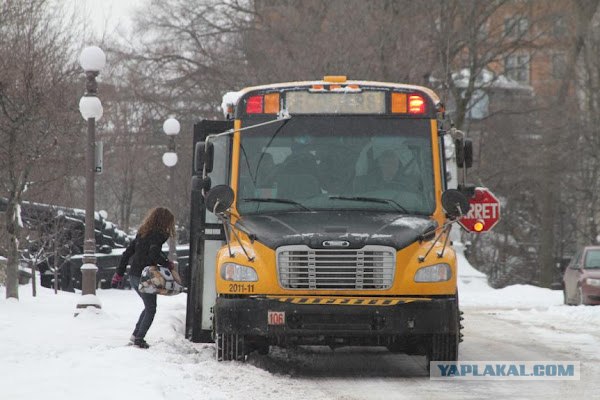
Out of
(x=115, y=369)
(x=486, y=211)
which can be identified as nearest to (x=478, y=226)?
(x=486, y=211)

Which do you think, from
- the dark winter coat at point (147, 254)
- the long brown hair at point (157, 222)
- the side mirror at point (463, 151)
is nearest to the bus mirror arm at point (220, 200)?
the long brown hair at point (157, 222)

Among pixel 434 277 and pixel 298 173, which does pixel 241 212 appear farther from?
pixel 434 277

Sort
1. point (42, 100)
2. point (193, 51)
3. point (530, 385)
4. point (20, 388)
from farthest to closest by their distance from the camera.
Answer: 1. point (193, 51)
2. point (42, 100)
3. point (530, 385)
4. point (20, 388)

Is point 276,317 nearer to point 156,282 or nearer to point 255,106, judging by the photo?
point 156,282

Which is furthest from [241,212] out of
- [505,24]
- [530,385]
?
[505,24]

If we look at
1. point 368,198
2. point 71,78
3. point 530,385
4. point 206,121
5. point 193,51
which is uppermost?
point 193,51

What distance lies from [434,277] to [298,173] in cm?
190

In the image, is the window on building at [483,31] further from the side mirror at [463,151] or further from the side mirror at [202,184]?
the side mirror at [202,184]

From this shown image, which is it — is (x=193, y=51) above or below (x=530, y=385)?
above

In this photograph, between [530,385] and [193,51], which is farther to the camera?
[193,51]

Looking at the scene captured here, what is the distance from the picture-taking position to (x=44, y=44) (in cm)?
2262

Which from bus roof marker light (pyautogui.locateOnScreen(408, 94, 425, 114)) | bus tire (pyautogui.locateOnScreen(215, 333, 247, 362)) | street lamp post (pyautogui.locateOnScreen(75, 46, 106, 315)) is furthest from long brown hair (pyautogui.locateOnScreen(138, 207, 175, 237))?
street lamp post (pyautogui.locateOnScreen(75, 46, 106, 315))

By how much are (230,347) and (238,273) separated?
2.52 ft

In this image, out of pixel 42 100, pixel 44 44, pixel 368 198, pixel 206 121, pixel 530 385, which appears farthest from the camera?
pixel 44 44
